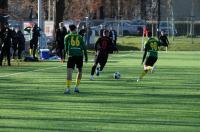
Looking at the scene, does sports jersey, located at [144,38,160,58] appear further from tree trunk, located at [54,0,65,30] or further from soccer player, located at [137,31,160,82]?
tree trunk, located at [54,0,65,30]

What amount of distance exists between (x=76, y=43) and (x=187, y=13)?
7741 cm

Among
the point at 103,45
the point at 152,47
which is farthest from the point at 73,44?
the point at 103,45

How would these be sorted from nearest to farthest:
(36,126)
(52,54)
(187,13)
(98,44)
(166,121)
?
(36,126)
(166,121)
(98,44)
(52,54)
(187,13)

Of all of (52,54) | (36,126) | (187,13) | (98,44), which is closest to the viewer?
(36,126)

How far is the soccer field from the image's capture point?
12789mm

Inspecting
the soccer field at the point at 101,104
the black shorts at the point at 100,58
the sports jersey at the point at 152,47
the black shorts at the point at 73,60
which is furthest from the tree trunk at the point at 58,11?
the black shorts at the point at 73,60

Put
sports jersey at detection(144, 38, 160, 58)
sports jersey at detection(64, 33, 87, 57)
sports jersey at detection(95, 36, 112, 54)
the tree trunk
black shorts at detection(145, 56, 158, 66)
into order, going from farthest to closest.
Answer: the tree trunk
sports jersey at detection(95, 36, 112, 54)
black shorts at detection(145, 56, 158, 66)
sports jersey at detection(144, 38, 160, 58)
sports jersey at detection(64, 33, 87, 57)

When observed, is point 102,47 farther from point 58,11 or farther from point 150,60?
point 58,11

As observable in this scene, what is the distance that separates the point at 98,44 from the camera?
25.3 meters

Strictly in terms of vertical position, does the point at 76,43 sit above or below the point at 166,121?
above

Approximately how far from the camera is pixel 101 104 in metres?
16.5

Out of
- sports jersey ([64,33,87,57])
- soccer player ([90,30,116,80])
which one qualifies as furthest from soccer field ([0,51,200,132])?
sports jersey ([64,33,87,57])

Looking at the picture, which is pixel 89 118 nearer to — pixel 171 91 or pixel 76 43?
pixel 76 43

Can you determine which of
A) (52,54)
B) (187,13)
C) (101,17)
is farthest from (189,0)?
(52,54)
